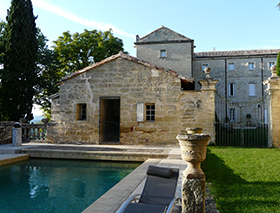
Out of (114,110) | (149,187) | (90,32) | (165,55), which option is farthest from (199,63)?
(149,187)

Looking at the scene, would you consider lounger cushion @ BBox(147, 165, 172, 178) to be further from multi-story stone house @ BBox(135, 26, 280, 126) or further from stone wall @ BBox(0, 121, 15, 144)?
multi-story stone house @ BBox(135, 26, 280, 126)

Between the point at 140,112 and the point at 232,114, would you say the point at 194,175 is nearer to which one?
the point at 140,112

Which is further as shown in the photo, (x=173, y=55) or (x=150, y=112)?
(x=173, y=55)

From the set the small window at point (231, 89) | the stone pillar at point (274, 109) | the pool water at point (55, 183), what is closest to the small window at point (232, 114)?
the small window at point (231, 89)

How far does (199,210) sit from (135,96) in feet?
27.3

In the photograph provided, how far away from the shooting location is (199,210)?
305 cm

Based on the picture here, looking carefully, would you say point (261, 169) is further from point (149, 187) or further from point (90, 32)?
point (90, 32)

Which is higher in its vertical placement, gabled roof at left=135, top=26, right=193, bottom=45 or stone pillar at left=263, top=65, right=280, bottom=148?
gabled roof at left=135, top=26, right=193, bottom=45

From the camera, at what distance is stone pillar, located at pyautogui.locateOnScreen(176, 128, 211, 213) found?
301 centimetres

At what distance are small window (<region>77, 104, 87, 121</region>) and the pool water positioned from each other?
11.7 feet

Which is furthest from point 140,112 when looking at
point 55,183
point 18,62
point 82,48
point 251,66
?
point 251,66

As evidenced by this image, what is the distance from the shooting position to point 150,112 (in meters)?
11.3

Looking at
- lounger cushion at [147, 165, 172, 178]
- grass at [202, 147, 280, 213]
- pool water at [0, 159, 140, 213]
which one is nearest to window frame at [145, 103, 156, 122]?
pool water at [0, 159, 140, 213]

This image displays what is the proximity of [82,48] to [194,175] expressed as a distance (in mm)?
22870
